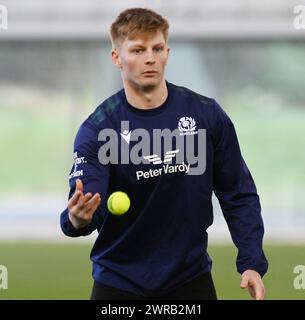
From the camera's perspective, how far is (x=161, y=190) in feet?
16.0

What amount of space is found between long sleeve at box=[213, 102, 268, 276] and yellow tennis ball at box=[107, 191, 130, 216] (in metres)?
0.58

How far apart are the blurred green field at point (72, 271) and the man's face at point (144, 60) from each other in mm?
4918

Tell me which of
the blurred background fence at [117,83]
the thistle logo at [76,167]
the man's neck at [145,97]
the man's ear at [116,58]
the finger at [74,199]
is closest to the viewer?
the finger at [74,199]

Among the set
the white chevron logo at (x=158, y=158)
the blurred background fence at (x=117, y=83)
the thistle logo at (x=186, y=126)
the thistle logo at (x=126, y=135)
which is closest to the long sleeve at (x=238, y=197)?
the thistle logo at (x=186, y=126)

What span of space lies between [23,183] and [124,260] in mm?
15500

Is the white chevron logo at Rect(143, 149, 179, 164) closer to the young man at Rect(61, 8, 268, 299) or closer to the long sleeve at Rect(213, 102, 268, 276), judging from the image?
the young man at Rect(61, 8, 268, 299)

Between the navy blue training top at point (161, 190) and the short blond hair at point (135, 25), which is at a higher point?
the short blond hair at point (135, 25)

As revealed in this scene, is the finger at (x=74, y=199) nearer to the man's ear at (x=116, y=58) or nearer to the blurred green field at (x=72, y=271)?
the man's ear at (x=116, y=58)

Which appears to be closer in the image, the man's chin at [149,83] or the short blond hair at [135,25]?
the man's chin at [149,83]

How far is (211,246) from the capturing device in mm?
14906

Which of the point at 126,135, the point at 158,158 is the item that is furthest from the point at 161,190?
the point at 126,135

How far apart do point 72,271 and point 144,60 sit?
727 centimetres

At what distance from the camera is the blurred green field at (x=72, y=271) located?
32.3 feet

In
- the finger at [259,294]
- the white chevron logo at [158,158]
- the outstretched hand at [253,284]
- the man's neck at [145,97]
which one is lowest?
the finger at [259,294]
